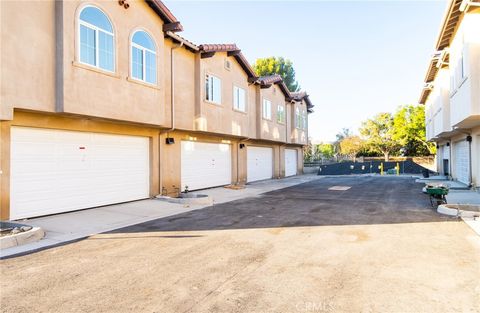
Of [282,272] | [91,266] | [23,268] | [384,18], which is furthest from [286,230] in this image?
[384,18]

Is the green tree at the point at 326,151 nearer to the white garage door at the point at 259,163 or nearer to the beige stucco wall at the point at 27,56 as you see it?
the white garage door at the point at 259,163

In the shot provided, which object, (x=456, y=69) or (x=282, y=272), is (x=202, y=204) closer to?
(x=282, y=272)

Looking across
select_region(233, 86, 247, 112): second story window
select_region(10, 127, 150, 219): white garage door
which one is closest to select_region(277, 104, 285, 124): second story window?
select_region(233, 86, 247, 112): second story window

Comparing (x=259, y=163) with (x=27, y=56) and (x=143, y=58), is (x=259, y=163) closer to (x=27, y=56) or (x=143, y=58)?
(x=143, y=58)

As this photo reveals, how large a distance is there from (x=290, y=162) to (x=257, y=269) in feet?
86.0

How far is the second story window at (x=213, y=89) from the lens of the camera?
54.1ft

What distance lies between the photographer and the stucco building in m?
8.80

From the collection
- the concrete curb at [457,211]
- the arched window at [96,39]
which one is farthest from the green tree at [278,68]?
the concrete curb at [457,211]

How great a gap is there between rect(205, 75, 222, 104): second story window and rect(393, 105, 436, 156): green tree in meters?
33.7

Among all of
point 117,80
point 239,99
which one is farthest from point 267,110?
point 117,80

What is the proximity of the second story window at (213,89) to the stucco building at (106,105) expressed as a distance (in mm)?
91

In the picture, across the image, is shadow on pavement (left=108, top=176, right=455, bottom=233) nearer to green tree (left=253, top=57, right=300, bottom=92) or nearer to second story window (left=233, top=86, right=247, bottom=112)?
second story window (left=233, top=86, right=247, bottom=112)

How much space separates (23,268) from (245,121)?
15.8 metres

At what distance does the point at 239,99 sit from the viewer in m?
19.6
